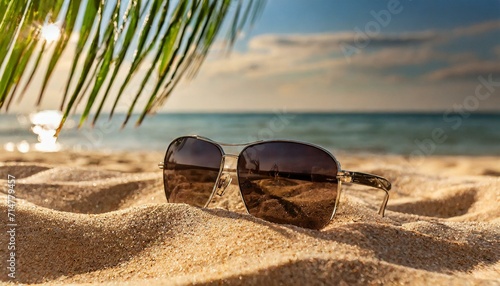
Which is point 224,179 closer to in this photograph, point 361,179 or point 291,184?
point 291,184

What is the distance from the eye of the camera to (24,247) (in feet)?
4.10

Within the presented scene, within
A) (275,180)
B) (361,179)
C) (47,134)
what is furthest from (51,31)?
(47,134)

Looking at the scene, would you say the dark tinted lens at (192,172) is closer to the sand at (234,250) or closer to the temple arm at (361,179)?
the sand at (234,250)

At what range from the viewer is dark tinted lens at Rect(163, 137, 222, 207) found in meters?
1.64

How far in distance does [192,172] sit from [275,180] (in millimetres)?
339

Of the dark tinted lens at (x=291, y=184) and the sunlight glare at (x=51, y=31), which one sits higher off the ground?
the sunlight glare at (x=51, y=31)

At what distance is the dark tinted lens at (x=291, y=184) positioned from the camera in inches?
54.6

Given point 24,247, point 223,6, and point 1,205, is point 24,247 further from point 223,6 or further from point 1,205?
point 223,6

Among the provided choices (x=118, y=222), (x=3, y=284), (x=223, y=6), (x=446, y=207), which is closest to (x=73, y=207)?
(x=118, y=222)

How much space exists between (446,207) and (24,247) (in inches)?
66.9

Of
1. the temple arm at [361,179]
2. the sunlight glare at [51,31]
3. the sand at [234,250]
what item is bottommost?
the sand at [234,250]

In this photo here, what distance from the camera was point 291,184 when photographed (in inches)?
56.8

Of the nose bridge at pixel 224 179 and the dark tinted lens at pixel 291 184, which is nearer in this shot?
the dark tinted lens at pixel 291 184

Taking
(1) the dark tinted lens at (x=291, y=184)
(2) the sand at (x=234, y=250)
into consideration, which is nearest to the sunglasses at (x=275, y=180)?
(1) the dark tinted lens at (x=291, y=184)
